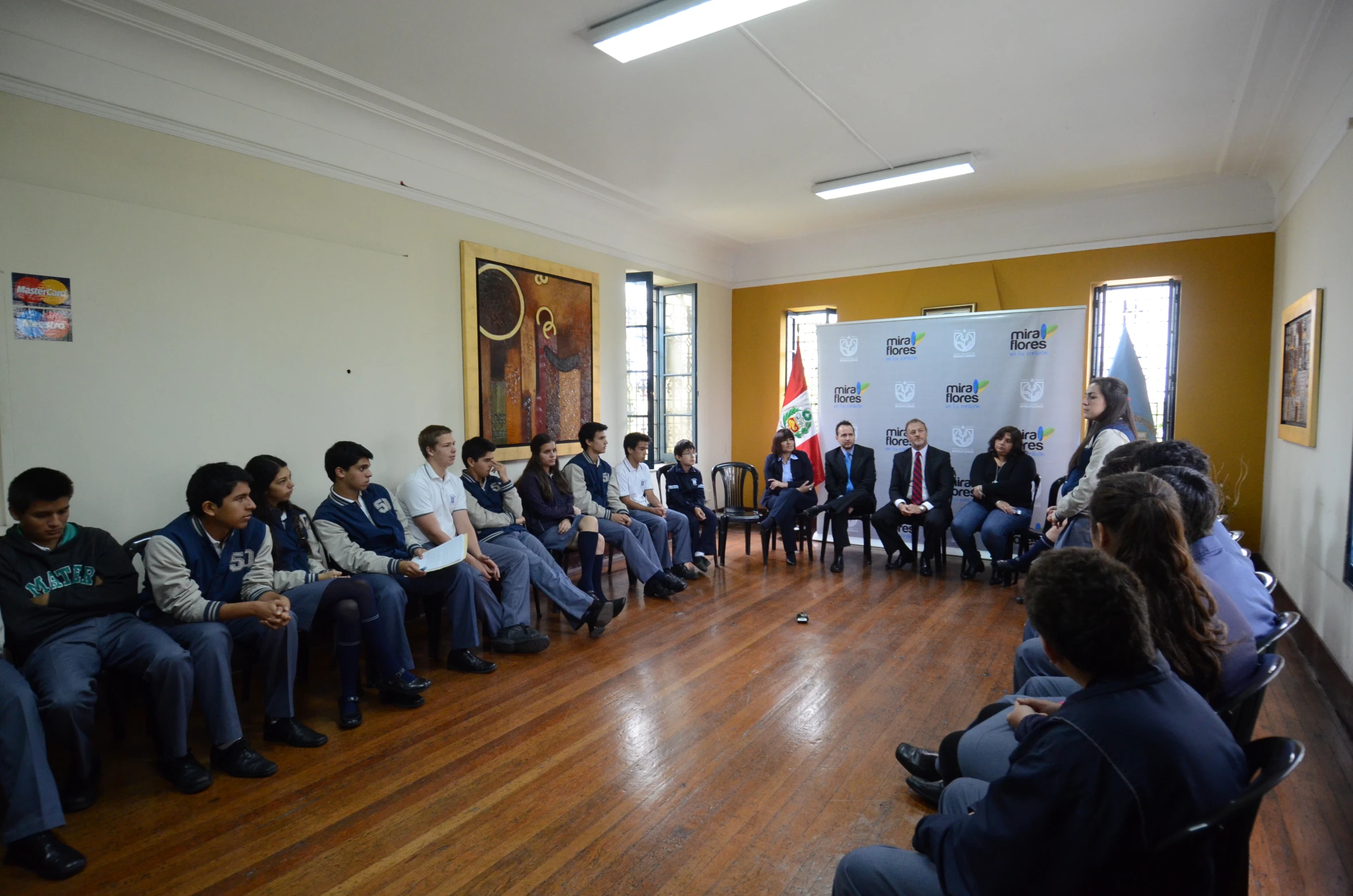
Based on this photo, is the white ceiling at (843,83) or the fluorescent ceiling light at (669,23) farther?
the white ceiling at (843,83)

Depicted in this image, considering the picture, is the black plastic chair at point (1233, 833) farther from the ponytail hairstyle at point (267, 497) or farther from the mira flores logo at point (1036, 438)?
the mira flores logo at point (1036, 438)

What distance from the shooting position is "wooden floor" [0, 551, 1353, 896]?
201cm

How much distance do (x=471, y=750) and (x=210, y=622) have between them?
1.13m

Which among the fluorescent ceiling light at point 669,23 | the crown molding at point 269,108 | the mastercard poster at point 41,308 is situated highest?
the fluorescent ceiling light at point 669,23

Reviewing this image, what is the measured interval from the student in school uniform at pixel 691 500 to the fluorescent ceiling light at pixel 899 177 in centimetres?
245

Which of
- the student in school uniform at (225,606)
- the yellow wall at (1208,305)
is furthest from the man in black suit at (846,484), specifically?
the student in school uniform at (225,606)

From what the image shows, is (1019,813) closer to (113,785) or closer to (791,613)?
(113,785)

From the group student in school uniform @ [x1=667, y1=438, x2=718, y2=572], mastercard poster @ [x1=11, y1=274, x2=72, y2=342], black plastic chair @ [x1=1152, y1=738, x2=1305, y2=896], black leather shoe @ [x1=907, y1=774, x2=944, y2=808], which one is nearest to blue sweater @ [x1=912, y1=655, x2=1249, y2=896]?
black plastic chair @ [x1=1152, y1=738, x2=1305, y2=896]

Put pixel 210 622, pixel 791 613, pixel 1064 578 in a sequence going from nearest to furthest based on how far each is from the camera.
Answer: pixel 1064 578
pixel 210 622
pixel 791 613

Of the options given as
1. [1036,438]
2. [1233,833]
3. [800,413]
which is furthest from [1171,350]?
[1233,833]

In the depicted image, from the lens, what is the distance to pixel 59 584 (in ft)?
8.10

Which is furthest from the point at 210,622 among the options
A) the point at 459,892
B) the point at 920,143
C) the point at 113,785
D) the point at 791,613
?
the point at 920,143

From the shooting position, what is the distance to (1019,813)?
3.64ft

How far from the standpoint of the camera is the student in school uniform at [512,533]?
406 cm
